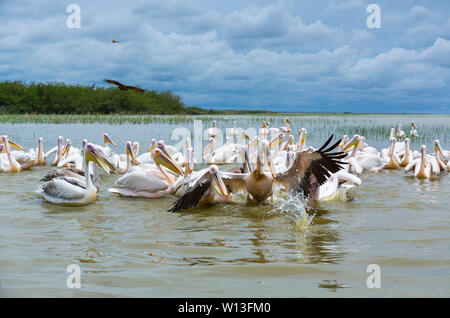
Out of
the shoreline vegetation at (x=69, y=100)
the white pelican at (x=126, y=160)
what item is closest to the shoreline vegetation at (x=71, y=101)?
the shoreline vegetation at (x=69, y=100)

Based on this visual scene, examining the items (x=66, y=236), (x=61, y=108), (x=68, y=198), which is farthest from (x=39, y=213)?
(x=61, y=108)

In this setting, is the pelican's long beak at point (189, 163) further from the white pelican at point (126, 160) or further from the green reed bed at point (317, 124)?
the green reed bed at point (317, 124)

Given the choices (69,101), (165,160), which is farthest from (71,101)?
(165,160)

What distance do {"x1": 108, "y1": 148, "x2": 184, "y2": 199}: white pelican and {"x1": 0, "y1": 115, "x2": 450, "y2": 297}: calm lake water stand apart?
0.47 feet

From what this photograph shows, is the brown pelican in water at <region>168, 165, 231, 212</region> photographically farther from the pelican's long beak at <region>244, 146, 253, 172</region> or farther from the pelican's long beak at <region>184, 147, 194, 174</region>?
the pelican's long beak at <region>184, 147, 194, 174</region>

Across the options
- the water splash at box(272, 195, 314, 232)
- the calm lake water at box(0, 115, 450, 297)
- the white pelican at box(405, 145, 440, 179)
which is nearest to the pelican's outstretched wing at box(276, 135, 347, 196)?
the water splash at box(272, 195, 314, 232)

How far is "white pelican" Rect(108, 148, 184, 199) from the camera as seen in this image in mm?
6246

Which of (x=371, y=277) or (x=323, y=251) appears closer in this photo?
(x=371, y=277)

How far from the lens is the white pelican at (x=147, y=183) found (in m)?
6.25

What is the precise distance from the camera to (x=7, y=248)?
3.87 meters

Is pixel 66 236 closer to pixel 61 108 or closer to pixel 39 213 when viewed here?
pixel 39 213

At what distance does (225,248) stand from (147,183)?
2.54 metres

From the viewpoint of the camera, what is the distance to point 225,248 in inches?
155
